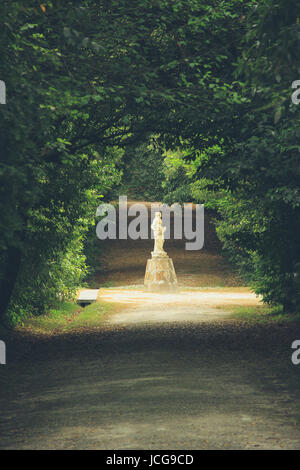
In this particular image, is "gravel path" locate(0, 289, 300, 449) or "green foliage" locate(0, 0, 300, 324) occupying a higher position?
"green foliage" locate(0, 0, 300, 324)

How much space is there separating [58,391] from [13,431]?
101 inches

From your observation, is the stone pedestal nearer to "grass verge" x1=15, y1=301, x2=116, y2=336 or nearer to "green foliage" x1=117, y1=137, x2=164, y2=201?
"grass verge" x1=15, y1=301, x2=116, y2=336

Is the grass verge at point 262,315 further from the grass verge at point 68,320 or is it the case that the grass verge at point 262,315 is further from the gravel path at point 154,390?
the grass verge at point 68,320

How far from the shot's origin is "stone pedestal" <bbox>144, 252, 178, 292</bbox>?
113 ft

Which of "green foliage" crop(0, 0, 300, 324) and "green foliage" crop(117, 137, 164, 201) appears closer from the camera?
"green foliage" crop(0, 0, 300, 324)

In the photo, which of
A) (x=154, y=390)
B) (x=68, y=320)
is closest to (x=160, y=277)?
(x=68, y=320)

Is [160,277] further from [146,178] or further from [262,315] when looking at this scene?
[146,178]

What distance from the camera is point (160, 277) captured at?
3450 centimetres

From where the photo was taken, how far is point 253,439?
727 centimetres

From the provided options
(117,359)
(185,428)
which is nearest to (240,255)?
(117,359)

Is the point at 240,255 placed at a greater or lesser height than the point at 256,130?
lesser

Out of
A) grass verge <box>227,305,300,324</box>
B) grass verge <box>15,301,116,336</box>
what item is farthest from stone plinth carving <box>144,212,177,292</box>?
grass verge <box>227,305,300,324</box>

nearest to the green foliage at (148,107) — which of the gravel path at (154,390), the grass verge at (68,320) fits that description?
the grass verge at (68,320)

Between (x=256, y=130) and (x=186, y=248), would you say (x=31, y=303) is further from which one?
(x=186, y=248)
